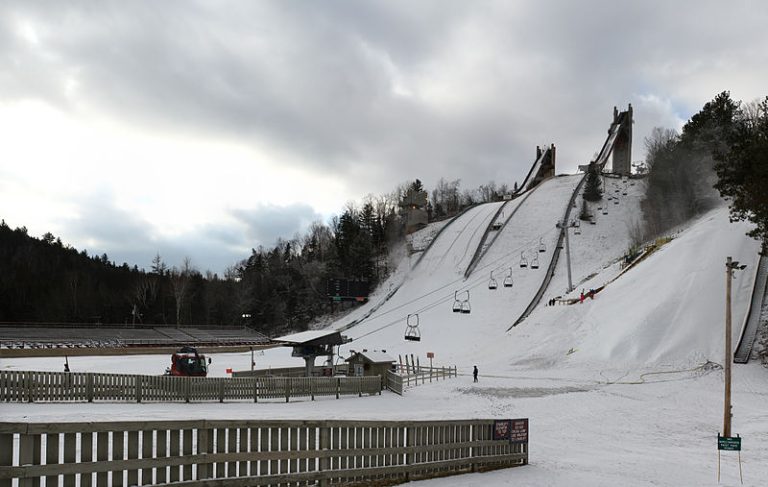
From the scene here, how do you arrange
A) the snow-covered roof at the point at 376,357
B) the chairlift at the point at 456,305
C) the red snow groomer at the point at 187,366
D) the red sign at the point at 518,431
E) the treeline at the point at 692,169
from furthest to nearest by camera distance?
the treeline at the point at 692,169 < the chairlift at the point at 456,305 < the snow-covered roof at the point at 376,357 < the red snow groomer at the point at 187,366 < the red sign at the point at 518,431

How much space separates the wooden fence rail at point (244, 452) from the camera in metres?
5.94

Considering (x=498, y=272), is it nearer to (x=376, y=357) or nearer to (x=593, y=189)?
(x=593, y=189)

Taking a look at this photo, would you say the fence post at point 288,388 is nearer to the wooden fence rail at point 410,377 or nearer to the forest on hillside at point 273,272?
the wooden fence rail at point 410,377

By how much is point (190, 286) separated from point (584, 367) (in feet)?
264

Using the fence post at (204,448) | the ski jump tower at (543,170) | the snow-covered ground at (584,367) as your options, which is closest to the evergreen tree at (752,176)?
the snow-covered ground at (584,367)

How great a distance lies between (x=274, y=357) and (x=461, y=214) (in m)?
66.1

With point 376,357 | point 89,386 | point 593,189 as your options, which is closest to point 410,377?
point 376,357

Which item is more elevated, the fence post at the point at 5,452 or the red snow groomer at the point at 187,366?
the fence post at the point at 5,452

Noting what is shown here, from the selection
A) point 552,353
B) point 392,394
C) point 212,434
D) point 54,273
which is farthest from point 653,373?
point 54,273

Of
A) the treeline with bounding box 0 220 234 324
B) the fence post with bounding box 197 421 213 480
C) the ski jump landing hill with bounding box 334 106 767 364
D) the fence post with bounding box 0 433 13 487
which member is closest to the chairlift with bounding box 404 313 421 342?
the ski jump landing hill with bounding box 334 106 767 364

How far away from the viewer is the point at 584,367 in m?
37.8

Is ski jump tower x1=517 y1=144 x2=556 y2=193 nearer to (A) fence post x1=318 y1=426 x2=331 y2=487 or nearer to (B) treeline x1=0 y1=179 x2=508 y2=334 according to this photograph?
(B) treeline x1=0 y1=179 x2=508 y2=334

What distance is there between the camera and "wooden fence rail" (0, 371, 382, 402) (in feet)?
61.6

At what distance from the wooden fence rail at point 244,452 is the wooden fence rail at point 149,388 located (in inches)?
449
